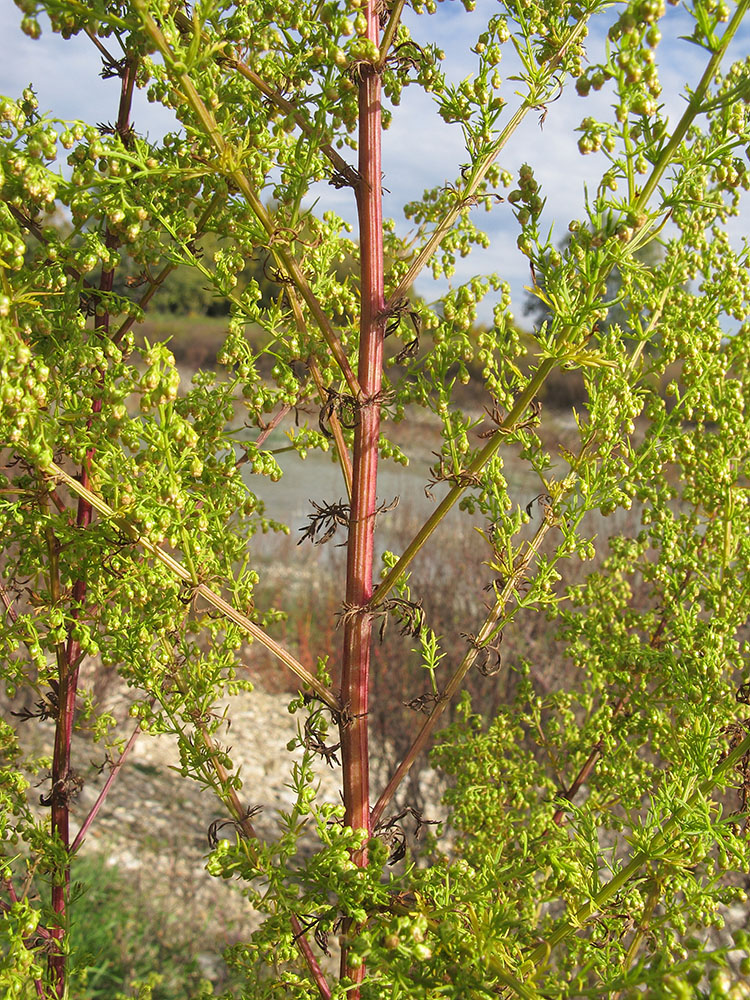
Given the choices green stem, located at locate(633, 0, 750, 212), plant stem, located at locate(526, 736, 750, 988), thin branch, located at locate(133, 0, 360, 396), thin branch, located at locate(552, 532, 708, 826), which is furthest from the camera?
thin branch, located at locate(552, 532, 708, 826)

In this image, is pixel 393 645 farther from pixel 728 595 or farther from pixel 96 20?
pixel 96 20

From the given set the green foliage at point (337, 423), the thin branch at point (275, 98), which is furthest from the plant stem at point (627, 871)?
the thin branch at point (275, 98)

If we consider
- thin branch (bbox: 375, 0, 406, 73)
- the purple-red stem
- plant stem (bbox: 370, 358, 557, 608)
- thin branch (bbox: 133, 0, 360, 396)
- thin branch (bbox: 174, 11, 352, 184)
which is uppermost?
thin branch (bbox: 375, 0, 406, 73)

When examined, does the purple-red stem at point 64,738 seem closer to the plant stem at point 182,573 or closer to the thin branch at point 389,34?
the plant stem at point 182,573

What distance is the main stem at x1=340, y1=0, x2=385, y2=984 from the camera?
1313mm

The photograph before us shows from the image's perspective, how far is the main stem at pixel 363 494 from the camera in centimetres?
131

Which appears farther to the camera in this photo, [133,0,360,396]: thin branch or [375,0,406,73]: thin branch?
[375,0,406,73]: thin branch

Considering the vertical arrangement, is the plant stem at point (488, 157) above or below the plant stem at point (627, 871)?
above

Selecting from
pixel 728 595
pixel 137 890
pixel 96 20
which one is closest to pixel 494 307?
pixel 96 20

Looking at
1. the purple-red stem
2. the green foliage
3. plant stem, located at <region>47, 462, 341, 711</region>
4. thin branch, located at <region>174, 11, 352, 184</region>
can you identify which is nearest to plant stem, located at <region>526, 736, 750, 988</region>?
the green foliage

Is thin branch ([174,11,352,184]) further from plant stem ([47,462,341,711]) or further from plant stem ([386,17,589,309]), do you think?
plant stem ([47,462,341,711])

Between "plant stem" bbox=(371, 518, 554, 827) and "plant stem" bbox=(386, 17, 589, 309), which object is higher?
"plant stem" bbox=(386, 17, 589, 309)

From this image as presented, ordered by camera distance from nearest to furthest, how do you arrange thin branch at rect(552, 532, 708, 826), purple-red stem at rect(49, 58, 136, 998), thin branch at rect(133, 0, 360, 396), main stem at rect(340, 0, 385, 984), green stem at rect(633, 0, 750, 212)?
green stem at rect(633, 0, 750, 212) → thin branch at rect(133, 0, 360, 396) → main stem at rect(340, 0, 385, 984) → purple-red stem at rect(49, 58, 136, 998) → thin branch at rect(552, 532, 708, 826)

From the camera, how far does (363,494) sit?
1.37 m
